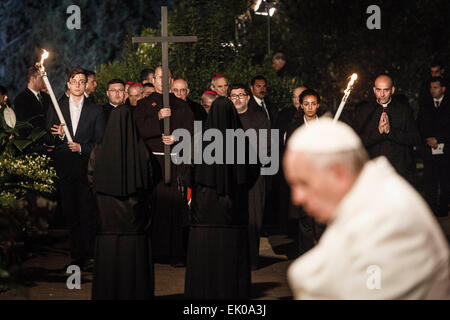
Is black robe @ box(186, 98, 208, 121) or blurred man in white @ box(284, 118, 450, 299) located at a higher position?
black robe @ box(186, 98, 208, 121)

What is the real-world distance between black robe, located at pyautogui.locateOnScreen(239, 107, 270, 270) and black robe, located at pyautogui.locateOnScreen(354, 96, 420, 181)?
4.30ft

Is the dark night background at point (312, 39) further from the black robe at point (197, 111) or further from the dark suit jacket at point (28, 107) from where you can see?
the black robe at point (197, 111)

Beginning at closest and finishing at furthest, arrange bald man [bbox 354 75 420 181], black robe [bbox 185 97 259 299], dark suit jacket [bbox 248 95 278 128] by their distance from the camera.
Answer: black robe [bbox 185 97 259 299] → bald man [bbox 354 75 420 181] → dark suit jacket [bbox 248 95 278 128]

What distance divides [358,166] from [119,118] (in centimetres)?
496

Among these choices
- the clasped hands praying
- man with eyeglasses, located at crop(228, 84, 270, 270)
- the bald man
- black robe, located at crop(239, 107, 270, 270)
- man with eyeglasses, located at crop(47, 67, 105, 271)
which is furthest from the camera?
man with eyeglasses, located at crop(228, 84, 270, 270)

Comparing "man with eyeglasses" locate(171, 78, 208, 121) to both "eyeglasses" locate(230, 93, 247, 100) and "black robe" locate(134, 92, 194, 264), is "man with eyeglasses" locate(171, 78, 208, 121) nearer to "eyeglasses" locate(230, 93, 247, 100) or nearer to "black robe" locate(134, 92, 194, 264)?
"black robe" locate(134, 92, 194, 264)

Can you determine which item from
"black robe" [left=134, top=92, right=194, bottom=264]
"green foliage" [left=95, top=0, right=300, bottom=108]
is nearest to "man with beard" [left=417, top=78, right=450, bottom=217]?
"green foliage" [left=95, top=0, right=300, bottom=108]

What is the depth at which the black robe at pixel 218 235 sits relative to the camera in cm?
820

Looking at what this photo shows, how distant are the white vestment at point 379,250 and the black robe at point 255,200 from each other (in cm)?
766

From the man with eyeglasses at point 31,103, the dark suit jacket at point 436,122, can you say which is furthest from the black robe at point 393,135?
the man with eyeglasses at point 31,103

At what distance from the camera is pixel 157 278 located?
9.73m

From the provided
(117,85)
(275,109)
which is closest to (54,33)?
(275,109)

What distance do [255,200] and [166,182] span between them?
4.23ft

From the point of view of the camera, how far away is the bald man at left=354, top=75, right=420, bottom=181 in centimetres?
1082
